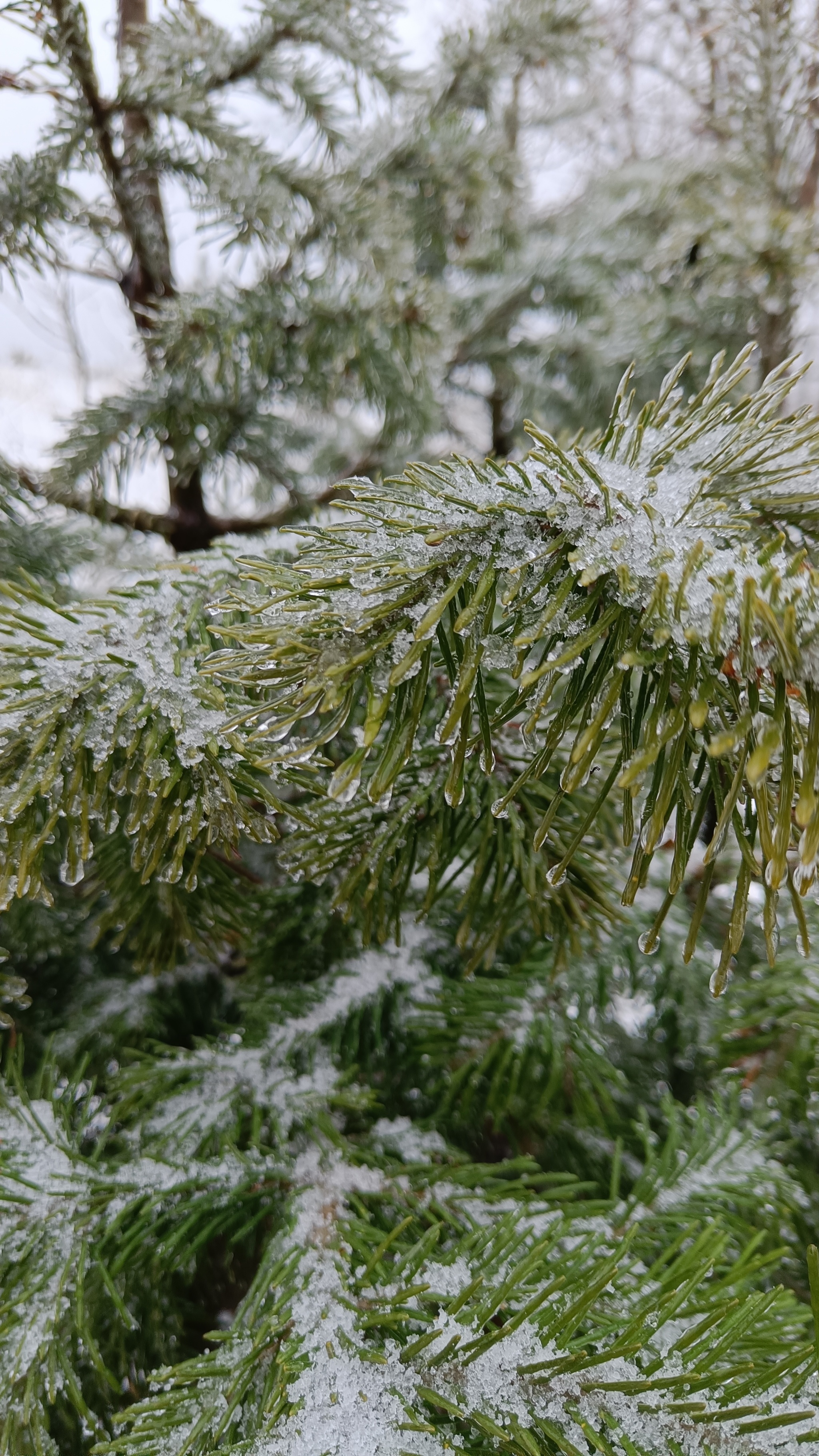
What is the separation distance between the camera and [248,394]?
570 mm

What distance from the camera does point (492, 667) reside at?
26cm

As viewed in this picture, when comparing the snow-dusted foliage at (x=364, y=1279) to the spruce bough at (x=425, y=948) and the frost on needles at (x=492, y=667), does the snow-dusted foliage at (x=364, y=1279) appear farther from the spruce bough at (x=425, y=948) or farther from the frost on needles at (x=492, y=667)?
the frost on needles at (x=492, y=667)

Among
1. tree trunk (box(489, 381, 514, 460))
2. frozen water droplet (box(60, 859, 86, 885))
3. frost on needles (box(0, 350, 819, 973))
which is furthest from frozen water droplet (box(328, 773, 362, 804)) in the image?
tree trunk (box(489, 381, 514, 460))

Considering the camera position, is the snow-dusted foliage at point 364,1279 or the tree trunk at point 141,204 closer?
the snow-dusted foliage at point 364,1279

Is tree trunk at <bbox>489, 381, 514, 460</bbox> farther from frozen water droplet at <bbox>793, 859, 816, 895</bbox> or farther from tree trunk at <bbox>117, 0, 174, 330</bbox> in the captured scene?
frozen water droplet at <bbox>793, 859, 816, 895</bbox>

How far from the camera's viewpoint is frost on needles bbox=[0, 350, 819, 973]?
0.21 meters

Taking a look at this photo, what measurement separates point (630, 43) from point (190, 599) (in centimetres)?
187

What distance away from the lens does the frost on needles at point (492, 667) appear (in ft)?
0.69

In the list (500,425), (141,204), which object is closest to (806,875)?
(141,204)

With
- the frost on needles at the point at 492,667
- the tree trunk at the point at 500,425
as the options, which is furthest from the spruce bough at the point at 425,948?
the tree trunk at the point at 500,425

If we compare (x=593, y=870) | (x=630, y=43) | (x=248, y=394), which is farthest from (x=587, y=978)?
(x=630, y=43)

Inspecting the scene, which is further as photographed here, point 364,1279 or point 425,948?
point 425,948

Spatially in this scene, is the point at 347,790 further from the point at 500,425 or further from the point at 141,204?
the point at 500,425

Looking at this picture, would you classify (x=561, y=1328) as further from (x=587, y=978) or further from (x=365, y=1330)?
(x=587, y=978)
